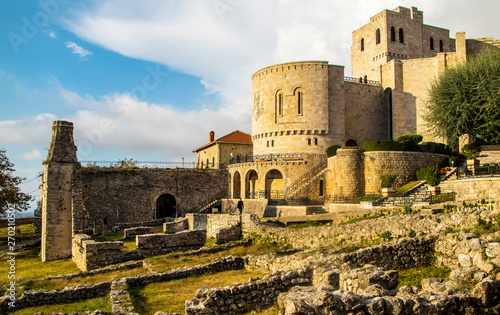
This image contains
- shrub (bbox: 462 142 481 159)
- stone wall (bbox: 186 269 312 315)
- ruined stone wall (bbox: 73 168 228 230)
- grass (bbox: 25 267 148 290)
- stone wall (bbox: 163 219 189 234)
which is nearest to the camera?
stone wall (bbox: 186 269 312 315)

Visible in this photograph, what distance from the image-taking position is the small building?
155 ft

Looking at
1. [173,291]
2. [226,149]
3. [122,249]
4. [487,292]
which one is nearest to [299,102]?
[226,149]

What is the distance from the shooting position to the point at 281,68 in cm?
3862

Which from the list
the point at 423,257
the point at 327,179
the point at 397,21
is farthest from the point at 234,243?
the point at 397,21

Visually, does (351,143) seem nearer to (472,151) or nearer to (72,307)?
(472,151)

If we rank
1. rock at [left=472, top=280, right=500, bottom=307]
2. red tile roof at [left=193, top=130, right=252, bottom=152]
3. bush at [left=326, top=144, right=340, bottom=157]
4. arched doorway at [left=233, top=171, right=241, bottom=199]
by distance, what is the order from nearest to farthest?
rock at [left=472, top=280, right=500, bottom=307]
bush at [left=326, top=144, right=340, bottom=157]
arched doorway at [left=233, top=171, right=241, bottom=199]
red tile roof at [left=193, top=130, right=252, bottom=152]

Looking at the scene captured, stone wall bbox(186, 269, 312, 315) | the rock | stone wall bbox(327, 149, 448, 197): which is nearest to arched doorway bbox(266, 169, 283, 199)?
stone wall bbox(327, 149, 448, 197)

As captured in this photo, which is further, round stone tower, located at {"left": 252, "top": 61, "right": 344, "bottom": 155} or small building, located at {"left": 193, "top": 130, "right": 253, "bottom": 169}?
small building, located at {"left": 193, "top": 130, "right": 253, "bottom": 169}

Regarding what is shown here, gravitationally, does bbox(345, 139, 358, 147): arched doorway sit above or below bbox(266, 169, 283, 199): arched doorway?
above

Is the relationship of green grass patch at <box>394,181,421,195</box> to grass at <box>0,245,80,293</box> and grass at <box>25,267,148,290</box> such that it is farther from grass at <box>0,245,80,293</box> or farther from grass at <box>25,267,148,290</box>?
grass at <box>0,245,80,293</box>

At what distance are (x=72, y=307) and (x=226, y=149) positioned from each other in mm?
36893

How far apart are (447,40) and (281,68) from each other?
2104 centimetres

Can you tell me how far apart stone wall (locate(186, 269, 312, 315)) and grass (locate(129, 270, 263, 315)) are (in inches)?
72.4

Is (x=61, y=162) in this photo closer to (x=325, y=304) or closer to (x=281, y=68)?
(x=325, y=304)
